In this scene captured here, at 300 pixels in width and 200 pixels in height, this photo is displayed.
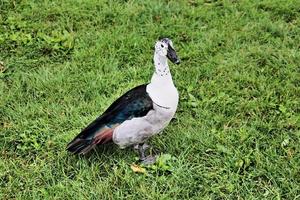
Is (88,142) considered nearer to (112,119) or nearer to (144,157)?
(112,119)

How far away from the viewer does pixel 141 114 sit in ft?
9.33

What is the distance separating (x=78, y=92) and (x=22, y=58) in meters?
0.72

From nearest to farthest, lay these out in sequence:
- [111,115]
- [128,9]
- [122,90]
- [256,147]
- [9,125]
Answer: [111,115]
[256,147]
[9,125]
[122,90]
[128,9]

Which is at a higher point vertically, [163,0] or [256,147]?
[163,0]

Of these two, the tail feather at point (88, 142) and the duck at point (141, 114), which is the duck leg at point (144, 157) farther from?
the tail feather at point (88, 142)

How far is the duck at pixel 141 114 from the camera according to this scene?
111 inches

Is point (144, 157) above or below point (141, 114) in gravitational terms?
below

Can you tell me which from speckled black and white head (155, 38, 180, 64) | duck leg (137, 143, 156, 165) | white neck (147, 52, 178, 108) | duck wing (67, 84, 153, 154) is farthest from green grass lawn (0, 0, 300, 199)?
speckled black and white head (155, 38, 180, 64)

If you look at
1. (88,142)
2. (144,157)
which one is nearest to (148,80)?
(144,157)

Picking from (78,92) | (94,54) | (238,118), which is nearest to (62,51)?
(94,54)

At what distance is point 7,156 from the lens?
319 centimetres

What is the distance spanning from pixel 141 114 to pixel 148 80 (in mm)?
1012

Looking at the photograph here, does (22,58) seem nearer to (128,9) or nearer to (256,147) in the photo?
(128,9)

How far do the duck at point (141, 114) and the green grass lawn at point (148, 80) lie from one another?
0.61ft
